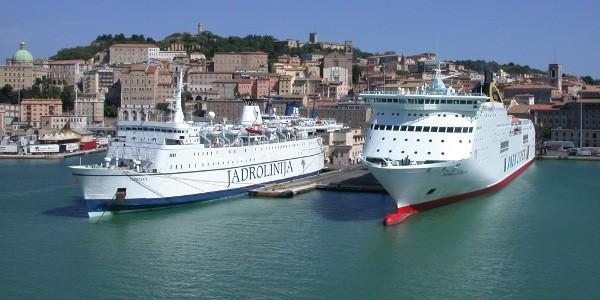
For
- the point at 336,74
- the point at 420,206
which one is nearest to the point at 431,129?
the point at 420,206

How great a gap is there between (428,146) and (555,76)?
50.3 metres

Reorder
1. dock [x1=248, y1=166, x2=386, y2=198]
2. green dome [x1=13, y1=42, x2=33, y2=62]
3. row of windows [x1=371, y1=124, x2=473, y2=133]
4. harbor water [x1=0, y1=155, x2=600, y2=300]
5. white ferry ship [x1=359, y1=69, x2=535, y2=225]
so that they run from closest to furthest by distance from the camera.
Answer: harbor water [x1=0, y1=155, x2=600, y2=300]
white ferry ship [x1=359, y1=69, x2=535, y2=225]
row of windows [x1=371, y1=124, x2=473, y2=133]
dock [x1=248, y1=166, x2=386, y2=198]
green dome [x1=13, y1=42, x2=33, y2=62]

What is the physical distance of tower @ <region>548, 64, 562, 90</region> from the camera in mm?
65438

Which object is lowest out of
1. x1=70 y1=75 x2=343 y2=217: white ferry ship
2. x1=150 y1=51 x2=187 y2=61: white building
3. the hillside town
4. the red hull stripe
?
the red hull stripe

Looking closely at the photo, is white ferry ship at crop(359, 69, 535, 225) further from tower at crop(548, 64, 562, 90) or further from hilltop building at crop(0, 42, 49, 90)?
hilltop building at crop(0, 42, 49, 90)

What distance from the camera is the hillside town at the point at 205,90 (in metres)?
47.7

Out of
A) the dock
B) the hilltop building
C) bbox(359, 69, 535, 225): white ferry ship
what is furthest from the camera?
the hilltop building

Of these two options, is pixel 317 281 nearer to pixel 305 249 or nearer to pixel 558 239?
pixel 305 249

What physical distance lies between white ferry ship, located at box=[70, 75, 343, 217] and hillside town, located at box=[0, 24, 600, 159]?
18003 millimetres

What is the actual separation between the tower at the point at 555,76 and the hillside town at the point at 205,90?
0.37 feet

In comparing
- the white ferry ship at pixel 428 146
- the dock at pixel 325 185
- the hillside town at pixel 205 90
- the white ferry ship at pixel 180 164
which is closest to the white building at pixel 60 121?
the hillside town at pixel 205 90

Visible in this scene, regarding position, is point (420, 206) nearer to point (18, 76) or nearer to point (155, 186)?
point (155, 186)

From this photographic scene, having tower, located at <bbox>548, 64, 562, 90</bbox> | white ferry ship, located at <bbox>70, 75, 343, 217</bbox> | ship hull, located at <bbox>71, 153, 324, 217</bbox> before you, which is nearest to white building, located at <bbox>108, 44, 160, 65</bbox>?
tower, located at <bbox>548, 64, 562, 90</bbox>

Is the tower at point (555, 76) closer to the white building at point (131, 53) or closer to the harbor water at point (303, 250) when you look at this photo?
the white building at point (131, 53)
